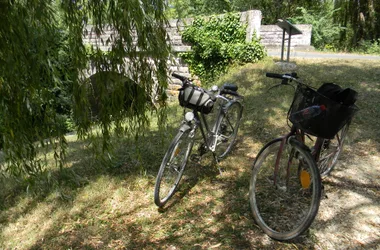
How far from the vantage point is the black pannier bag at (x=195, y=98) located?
291cm

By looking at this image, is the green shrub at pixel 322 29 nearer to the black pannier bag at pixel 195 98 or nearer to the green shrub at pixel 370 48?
the green shrub at pixel 370 48

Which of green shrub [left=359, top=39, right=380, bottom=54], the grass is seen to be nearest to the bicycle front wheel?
the grass

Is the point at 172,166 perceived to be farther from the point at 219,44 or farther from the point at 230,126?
the point at 219,44

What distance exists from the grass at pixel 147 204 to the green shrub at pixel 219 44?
443cm

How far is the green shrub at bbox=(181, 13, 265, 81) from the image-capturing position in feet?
29.5

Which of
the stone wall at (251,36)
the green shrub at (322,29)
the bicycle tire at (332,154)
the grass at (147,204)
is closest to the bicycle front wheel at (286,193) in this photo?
the grass at (147,204)

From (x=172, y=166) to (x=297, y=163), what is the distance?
1.21 meters

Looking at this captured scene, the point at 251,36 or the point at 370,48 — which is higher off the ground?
the point at 251,36

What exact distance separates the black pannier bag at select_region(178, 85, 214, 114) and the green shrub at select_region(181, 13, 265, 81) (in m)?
6.50

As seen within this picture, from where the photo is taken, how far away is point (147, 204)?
10.3ft

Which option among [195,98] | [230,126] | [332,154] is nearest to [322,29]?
[230,126]

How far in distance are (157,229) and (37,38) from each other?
2066 mm

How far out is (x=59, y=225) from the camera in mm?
3002

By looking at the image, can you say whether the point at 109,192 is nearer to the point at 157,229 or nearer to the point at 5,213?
the point at 157,229
